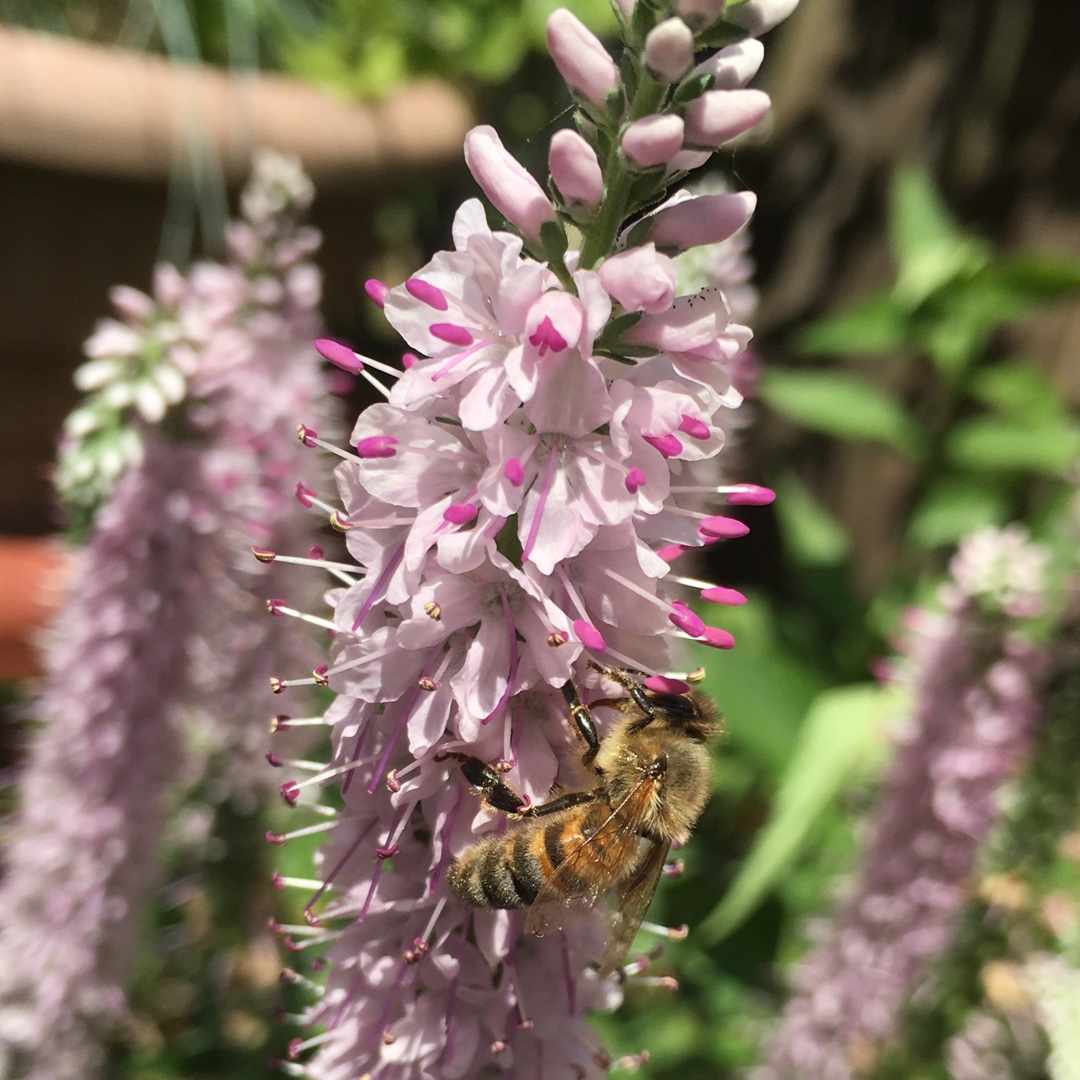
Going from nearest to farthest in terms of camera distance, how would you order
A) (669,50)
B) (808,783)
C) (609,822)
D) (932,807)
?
(669,50) → (609,822) → (932,807) → (808,783)

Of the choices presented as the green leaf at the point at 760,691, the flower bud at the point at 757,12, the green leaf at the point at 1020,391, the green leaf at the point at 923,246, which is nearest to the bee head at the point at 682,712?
the flower bud at the point at 757,12

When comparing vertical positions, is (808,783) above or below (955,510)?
below

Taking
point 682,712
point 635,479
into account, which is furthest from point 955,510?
point 635,479

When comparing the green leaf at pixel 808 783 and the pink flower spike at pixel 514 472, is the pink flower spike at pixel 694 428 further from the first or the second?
the green leaf at pixel 808 783

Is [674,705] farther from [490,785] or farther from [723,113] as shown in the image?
[723,113]

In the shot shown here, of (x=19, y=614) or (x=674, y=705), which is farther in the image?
(x=19, y=614)

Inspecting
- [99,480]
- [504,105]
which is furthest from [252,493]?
[504,105]

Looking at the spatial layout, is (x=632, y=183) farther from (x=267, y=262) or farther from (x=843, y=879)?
(x=843, y=879)
